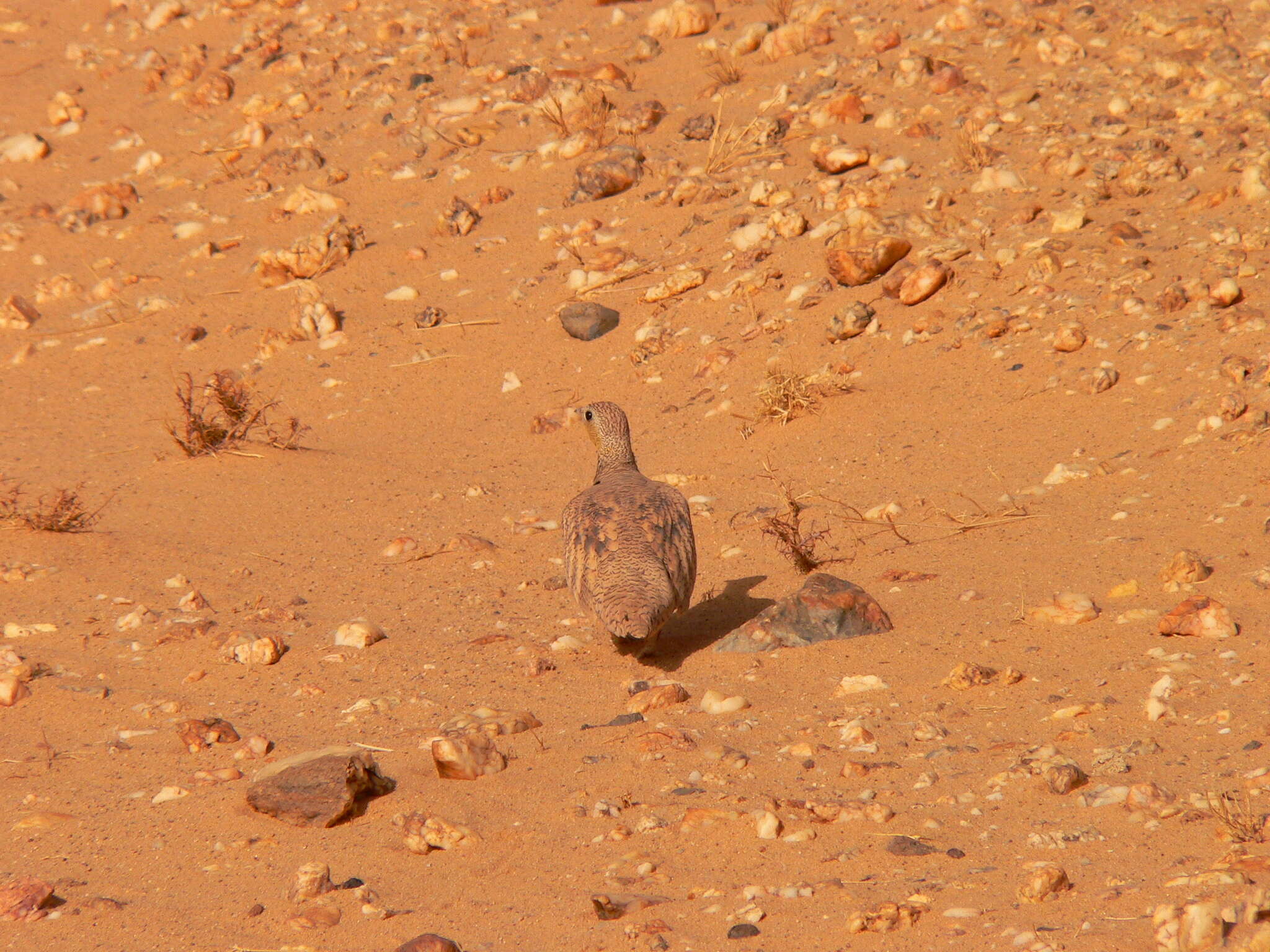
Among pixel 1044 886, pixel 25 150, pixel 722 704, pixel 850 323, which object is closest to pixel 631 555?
pixel 722 704

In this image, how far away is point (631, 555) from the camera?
457 centimetres

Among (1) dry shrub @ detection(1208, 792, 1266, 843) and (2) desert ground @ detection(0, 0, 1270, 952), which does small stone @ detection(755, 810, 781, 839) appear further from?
(1) dry shrub @ detection(1208, 792, 1266, 843)

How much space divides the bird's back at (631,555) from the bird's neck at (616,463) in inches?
24.7

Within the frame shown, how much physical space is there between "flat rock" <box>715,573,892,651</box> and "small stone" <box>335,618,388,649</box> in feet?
4.73

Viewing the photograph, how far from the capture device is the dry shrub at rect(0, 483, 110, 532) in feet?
19.2

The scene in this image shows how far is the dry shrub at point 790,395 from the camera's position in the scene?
6781mm

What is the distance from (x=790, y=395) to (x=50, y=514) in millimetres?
4017

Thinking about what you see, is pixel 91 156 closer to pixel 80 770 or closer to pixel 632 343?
pixel 632 343

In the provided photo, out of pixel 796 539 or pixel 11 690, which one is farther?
pixel 796 539

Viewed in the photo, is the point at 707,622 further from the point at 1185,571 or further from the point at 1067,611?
the point at 1185,571

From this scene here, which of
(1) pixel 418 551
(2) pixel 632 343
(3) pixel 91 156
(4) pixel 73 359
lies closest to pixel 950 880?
(1) pixel 418 551

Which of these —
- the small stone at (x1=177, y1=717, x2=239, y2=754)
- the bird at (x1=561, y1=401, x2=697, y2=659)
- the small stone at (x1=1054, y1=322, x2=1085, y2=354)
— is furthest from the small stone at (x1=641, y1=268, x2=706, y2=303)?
the small stone at (x1=177, y1=717, x2=239, y2=754)

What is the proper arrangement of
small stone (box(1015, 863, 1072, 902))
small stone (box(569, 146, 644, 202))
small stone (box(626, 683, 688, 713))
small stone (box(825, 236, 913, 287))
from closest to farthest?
small stone (box(1015, 863, 1072, 902)) → small stone (box(626, 683, 688, 713)) → small stone (box(825, 236, 913, 287)) → small stone (box(569, 146, 644, 202))

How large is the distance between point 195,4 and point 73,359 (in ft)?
19.1
